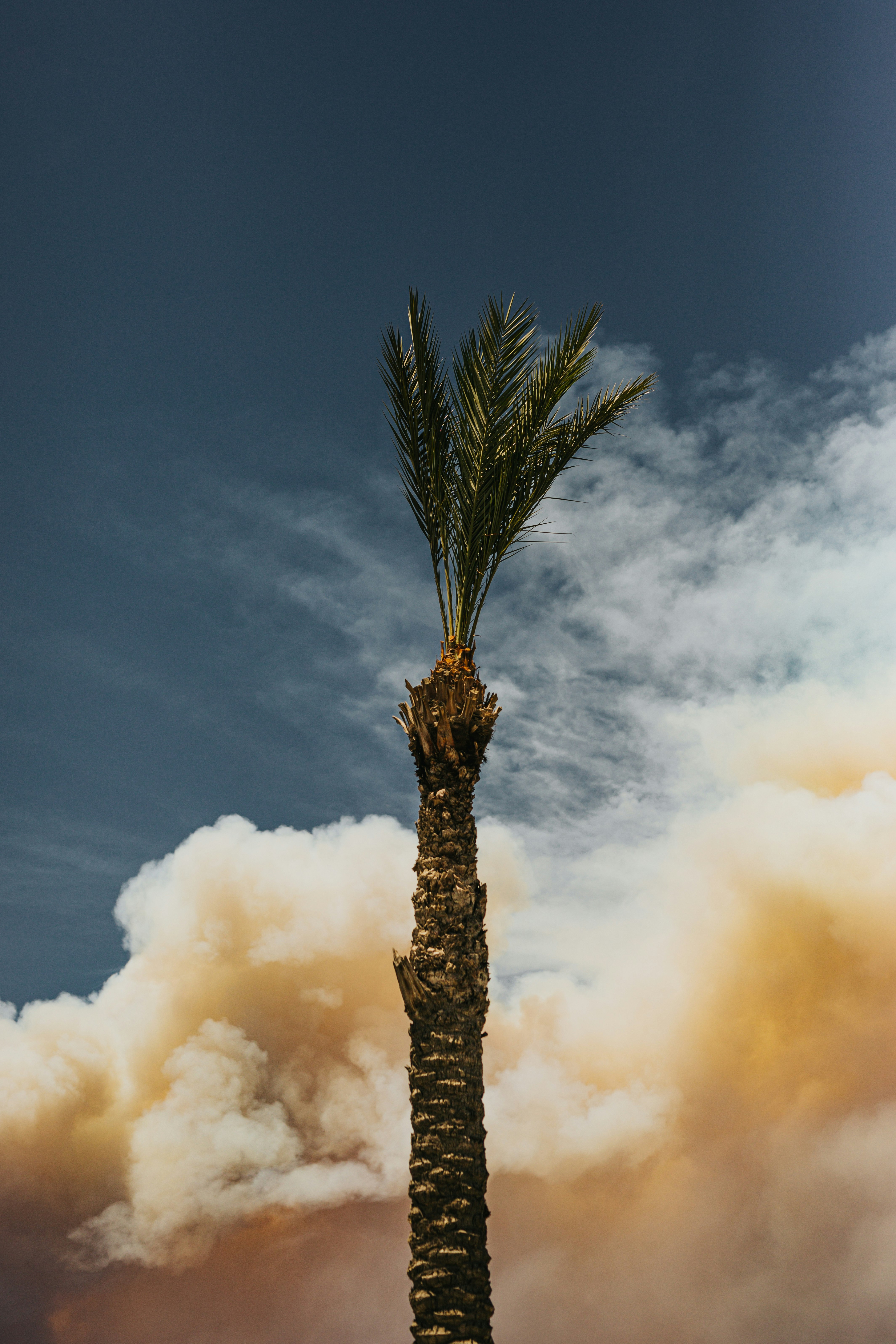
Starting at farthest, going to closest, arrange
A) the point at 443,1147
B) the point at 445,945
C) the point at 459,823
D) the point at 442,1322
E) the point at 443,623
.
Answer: the point at 443,623 < the point at 459,823 < the point at 445,945 < the point at 443,1147 < the point at 442,1322

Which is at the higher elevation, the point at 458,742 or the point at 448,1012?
the point at 458,742

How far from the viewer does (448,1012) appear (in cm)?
883

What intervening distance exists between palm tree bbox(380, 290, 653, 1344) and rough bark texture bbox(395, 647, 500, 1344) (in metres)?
0.01

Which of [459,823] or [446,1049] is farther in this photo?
[459,823]

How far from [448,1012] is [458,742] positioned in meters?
3.07

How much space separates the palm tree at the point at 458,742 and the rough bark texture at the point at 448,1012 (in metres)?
0.01

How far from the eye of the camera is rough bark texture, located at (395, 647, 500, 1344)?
7.81m

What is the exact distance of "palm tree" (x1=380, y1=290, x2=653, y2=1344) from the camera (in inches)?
315

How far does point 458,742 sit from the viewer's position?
1004 centimetres

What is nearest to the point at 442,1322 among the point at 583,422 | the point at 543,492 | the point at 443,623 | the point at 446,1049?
the point at 446,1049

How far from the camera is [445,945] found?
29.9 feet

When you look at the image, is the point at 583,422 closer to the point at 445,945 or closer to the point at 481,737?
the point at 481,737

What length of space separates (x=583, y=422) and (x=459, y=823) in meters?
6.04

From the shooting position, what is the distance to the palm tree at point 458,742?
8.00 m
